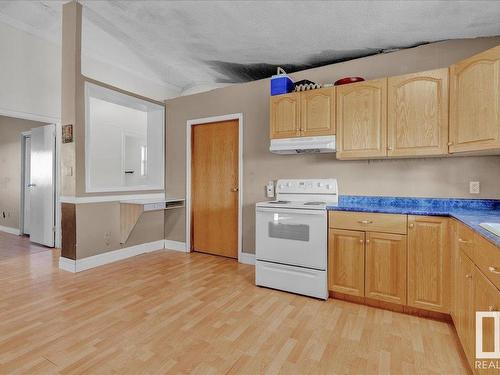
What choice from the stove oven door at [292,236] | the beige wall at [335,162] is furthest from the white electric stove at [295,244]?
the beige wall at [335,162]

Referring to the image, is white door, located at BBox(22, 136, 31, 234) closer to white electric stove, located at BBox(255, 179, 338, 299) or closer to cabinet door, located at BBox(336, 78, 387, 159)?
white electric stove, located at BBox(255, 179, 338, 299)

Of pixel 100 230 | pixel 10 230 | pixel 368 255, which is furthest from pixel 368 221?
pixel 10 230

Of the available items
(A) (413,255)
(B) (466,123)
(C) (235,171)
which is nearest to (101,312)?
(C) (235,171)

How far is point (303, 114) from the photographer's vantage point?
9.44 ft

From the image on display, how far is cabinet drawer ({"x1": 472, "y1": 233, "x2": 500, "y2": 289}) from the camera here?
121 centimetres

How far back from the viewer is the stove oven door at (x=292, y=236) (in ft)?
8.41

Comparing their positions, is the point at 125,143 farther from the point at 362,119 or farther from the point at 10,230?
the point at 362,119

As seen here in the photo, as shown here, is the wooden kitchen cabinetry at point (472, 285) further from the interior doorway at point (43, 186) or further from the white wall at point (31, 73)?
the interior doorway at point (43, 186)

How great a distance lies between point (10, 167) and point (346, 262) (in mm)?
6757

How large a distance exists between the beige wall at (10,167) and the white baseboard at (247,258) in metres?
4.87

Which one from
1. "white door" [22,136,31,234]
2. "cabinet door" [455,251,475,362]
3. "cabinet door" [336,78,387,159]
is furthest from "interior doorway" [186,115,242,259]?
"white door" [22,136,31,234]

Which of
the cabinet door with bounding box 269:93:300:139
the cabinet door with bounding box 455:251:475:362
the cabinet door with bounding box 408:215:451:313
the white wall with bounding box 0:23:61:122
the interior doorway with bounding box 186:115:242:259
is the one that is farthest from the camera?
the interior doorway with bounding box 186:115:242:259

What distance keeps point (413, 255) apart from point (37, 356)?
Answer: 275 cm

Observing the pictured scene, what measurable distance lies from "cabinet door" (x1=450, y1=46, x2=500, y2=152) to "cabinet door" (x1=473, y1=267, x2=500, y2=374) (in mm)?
1052
